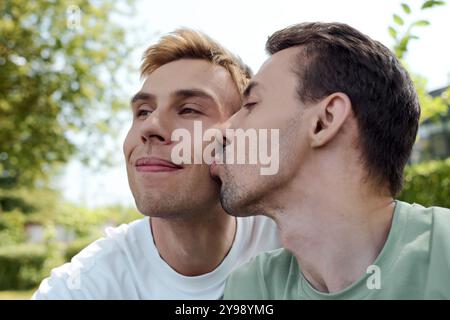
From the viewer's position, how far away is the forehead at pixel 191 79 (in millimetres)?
2496

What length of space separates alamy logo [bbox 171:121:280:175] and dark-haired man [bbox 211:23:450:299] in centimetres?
3

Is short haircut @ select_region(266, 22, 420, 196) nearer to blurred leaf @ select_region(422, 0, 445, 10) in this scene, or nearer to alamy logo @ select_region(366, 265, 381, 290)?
alamy logo @ select_region(366, 265, 381, 290)

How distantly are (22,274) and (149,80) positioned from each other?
17.7 meters

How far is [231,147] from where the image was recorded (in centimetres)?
200

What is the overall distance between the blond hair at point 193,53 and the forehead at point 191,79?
4cm

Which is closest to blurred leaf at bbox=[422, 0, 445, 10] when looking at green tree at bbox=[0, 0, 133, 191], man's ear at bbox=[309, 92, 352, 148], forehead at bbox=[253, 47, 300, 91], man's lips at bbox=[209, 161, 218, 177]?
forehead at bbox=[253, 47, 300, 91]

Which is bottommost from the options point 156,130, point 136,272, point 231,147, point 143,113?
point 136,272

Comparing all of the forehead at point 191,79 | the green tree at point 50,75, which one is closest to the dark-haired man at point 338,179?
the forehead at point 191,79

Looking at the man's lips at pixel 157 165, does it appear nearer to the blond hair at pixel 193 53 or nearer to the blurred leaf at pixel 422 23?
the blond hair at pixel 193 53

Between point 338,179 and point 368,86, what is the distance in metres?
0.35

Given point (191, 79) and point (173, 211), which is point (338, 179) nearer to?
point (173, 211)

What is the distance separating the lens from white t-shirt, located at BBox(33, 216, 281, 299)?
2.46 m

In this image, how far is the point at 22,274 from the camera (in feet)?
60.5

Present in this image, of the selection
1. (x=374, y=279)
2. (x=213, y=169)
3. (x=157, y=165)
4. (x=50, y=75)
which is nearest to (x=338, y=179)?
(x=374, y=279)
